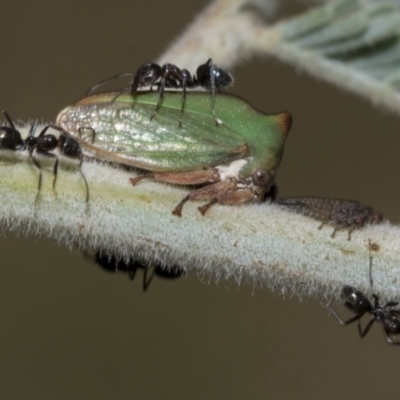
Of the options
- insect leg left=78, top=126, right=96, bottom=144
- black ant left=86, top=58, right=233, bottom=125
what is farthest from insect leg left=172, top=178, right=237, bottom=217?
black ant left=86, top=58, right=233, bottom=125

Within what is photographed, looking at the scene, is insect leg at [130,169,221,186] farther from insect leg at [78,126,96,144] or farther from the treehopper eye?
insect leg at [78,126,96,144]

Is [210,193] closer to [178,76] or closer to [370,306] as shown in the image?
[178,76]

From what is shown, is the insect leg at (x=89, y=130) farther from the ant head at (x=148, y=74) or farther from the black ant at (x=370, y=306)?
the black ant at (x=370, y=306)

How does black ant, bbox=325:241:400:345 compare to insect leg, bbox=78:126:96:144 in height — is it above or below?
below

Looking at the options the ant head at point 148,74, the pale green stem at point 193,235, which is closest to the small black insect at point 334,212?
the pale green stem at point 193,235

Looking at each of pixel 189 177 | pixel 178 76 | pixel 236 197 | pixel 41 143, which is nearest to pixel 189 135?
pixel 189 177

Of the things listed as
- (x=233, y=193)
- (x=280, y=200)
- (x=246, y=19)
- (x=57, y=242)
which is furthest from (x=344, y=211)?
(x=246, y=19)
